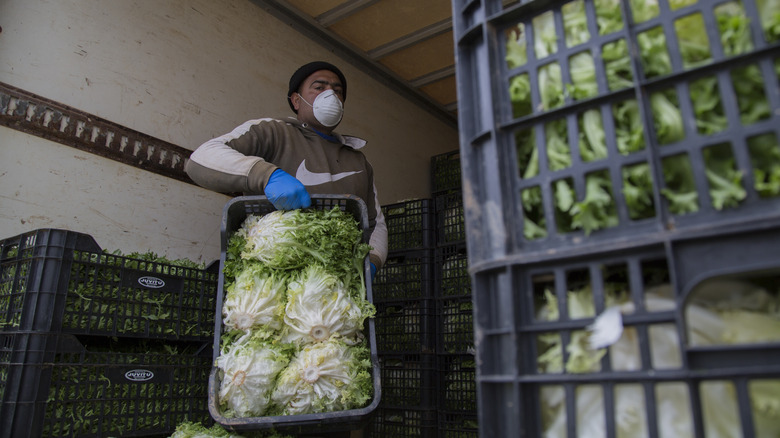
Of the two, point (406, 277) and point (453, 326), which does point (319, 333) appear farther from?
point (406, 277)

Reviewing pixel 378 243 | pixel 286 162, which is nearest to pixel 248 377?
pixel 378 243

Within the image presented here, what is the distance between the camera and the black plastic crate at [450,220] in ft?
13.0

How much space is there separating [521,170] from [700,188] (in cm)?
39

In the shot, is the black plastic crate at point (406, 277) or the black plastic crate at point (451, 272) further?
the black plastic crate at point (406, 277)

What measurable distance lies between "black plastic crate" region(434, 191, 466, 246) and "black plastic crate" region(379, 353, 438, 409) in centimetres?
85

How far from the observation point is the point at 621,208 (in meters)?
1.05

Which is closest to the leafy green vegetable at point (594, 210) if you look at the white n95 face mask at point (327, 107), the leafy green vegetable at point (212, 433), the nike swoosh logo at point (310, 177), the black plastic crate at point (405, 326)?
the leafy green vegetable at point (212, 433)

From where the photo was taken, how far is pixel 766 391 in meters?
0.92

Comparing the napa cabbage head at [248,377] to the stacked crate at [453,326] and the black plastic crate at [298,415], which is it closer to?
the black plastic crate at [298,415]

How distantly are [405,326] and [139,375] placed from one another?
76.8 inches

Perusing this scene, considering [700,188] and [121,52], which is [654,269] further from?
[121,52]

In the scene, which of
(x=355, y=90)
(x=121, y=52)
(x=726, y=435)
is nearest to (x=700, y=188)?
(x=726, y=435)

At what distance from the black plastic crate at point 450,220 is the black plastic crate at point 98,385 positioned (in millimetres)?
1885

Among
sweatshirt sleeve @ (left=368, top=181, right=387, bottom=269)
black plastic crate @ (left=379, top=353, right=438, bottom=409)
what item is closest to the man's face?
sweatshirt sleeve @ (left=368, top=181, right=387, bottom=269)
